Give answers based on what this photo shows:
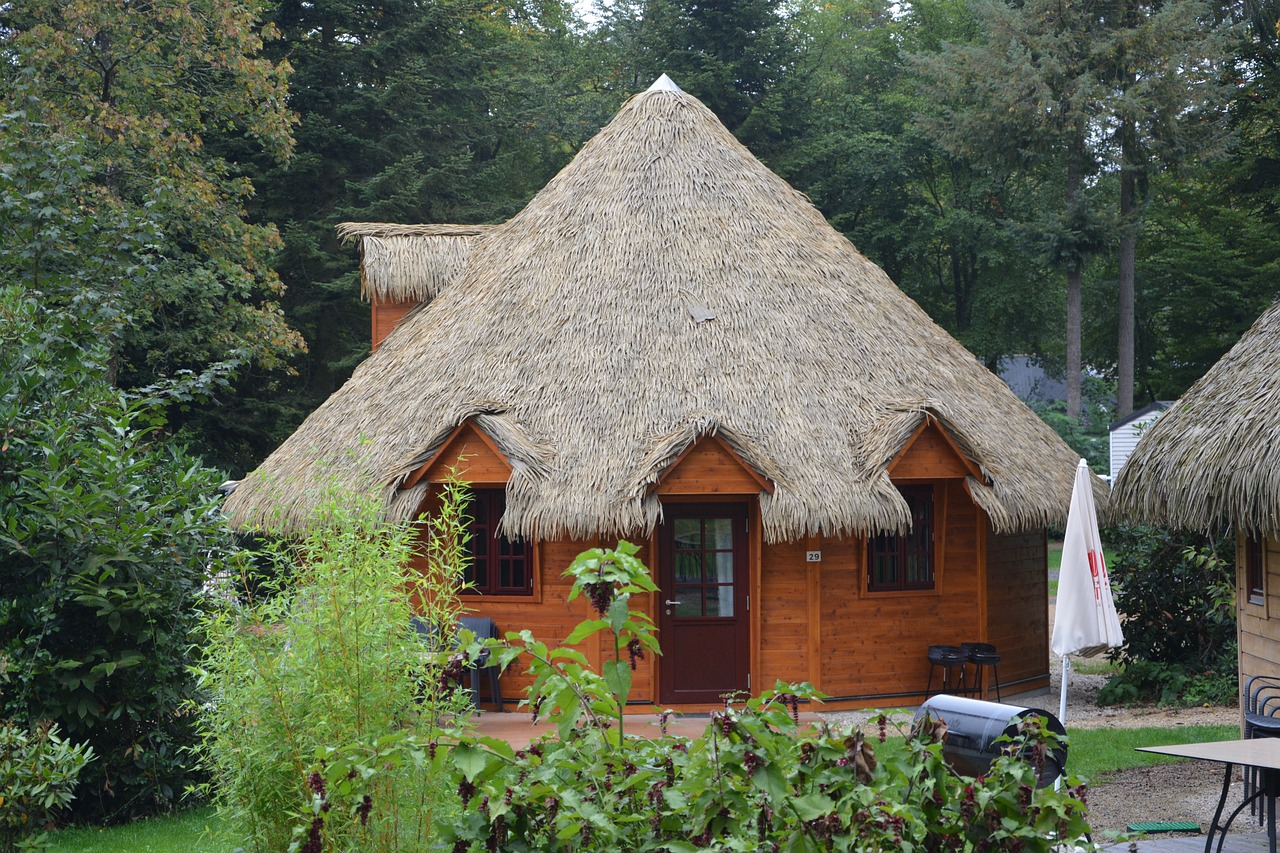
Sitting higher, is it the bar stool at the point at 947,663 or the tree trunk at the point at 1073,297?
the tree trunk at the point at 1073,297

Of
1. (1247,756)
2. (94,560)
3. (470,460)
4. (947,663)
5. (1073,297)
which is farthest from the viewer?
(1073,297)

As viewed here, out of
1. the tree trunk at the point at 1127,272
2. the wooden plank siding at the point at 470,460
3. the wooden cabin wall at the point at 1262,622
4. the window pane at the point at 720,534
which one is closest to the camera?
the wooden cabin wall at the point at 1262,622

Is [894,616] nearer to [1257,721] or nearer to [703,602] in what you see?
[703,602]

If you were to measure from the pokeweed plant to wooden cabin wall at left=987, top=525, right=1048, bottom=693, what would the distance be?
10.8 m

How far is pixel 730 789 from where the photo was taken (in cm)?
333

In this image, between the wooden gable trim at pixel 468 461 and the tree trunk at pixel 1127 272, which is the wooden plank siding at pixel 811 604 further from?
the tree trunk at pixel 1127 272

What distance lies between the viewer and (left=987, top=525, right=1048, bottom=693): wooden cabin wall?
45.9 ft

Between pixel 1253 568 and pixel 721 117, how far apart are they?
2329cm

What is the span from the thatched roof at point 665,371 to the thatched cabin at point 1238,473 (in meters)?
2.73

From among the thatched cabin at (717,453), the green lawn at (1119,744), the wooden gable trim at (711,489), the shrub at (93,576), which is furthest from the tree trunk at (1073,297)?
the shrub at (93,576)

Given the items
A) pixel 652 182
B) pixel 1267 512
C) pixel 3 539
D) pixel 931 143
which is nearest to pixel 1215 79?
pixel 931 143

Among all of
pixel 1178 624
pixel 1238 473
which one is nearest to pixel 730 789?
pixel 1238 473

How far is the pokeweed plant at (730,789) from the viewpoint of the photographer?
3.25 m

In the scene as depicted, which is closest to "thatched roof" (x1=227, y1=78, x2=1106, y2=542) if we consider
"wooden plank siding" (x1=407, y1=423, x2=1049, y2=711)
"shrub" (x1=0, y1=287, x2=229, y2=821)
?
"wooden plank siding" (x1=407, y1=423, x2=1049, y2=711)
